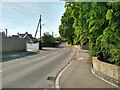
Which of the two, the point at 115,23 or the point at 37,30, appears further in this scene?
the point at 37,30

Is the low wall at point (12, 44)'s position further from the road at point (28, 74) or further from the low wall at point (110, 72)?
the low wall at point (110, 72)

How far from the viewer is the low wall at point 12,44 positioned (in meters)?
41.3

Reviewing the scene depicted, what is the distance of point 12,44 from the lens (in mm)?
45062

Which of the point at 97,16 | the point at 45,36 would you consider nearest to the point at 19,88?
the point at 97,16

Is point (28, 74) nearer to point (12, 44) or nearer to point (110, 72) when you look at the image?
point (110, 72)

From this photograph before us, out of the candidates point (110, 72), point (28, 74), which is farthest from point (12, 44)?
point (110, 72)

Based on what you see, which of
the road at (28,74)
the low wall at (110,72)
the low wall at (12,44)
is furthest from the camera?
the low wall at (12,44)

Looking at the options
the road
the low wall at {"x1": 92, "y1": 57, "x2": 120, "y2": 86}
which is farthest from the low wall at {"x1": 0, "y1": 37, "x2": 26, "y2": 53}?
the low wall at {"x1": 92, "y1": 57, "x2": 120, "y2": 86}

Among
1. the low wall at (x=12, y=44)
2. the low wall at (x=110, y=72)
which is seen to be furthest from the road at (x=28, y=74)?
the low wall at (x=12, y=44)

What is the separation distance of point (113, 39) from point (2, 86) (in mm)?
5226

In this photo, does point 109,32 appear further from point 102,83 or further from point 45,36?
point 45,36

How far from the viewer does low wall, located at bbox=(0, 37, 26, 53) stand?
41.3 m

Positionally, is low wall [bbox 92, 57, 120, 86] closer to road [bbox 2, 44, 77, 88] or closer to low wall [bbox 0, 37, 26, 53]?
road [bbox 2, 44, 77, 88]

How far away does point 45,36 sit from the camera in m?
93.0
